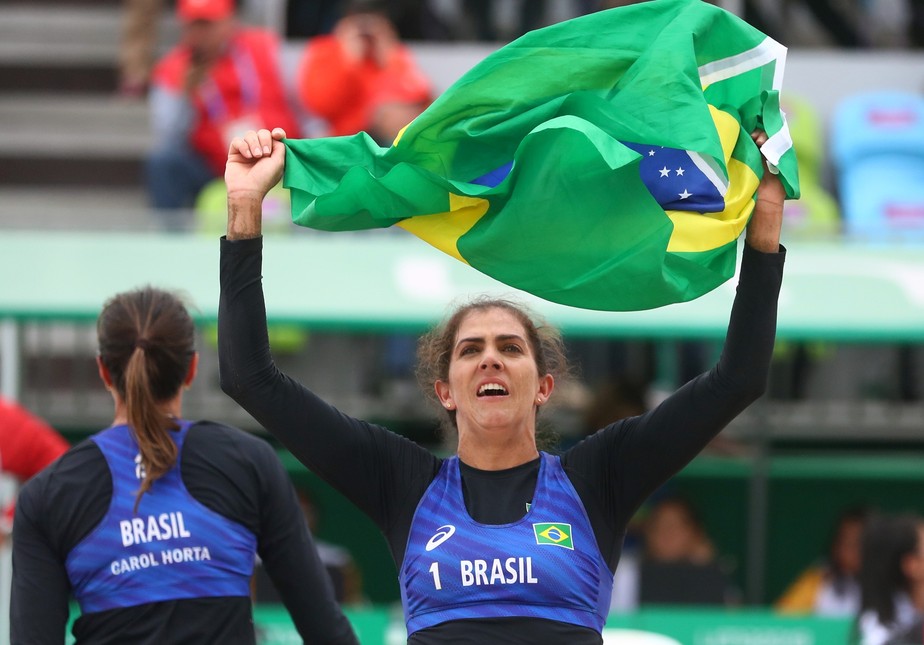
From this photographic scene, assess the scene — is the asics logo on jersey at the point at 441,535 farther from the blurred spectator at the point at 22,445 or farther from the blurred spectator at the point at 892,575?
the blurred spectator at the point at 892,575

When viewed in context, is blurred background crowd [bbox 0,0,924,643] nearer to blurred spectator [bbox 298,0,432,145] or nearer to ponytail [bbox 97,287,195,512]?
blurred spectator [bbox 298,0,432,145]

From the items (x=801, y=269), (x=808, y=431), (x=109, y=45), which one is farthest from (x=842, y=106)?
(x=109, y=45)

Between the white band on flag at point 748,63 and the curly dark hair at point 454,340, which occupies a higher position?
the white band on flag at point 748,63

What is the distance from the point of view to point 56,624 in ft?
10.4

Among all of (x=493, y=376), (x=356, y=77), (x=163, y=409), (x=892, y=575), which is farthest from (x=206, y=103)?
(x=493, y=376)

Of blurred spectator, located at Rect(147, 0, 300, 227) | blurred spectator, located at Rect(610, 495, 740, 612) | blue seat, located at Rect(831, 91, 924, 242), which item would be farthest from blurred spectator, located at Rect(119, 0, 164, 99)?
blurred spectator, located at Rect(610, 495, 740, 612)

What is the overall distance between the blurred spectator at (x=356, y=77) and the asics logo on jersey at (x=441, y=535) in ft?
19.5

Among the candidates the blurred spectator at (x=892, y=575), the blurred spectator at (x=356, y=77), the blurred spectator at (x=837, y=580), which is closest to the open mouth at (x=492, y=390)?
the blurred spectator at (x=892, y=575)

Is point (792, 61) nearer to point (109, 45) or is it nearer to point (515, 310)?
point (109, 45)

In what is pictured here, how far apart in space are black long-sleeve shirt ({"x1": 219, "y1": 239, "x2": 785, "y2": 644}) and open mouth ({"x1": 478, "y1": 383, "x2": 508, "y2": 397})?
153mm

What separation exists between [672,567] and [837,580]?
3.30 ft

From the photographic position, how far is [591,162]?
3182 millimetres

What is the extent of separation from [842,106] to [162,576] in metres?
7.15

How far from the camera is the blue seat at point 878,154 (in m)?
8.74
